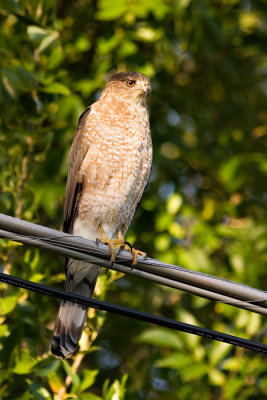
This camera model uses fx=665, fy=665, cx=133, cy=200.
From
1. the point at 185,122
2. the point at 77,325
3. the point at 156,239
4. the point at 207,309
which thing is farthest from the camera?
the point at 185,122

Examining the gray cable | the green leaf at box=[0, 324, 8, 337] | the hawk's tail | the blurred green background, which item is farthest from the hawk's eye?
the gray cable

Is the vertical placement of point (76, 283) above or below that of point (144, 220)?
below

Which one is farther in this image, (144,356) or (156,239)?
(144,356)

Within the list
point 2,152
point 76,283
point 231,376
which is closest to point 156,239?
point 76,283

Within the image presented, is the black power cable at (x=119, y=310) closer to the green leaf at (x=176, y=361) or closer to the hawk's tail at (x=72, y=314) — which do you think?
the hawk's tail at (x=72, y=314)

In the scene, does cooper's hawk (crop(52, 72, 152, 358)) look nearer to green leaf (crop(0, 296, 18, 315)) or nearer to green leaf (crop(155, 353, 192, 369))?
green leaf (crop(0, 296, 18, 315))

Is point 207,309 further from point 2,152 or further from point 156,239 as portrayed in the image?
point 2,152

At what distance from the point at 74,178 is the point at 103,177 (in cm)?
21

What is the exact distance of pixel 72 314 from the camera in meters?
4.12

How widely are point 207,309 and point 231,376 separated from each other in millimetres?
941

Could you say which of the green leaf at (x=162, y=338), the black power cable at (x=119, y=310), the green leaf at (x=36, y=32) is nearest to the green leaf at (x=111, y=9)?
the green leaf at (x=36, y=32)

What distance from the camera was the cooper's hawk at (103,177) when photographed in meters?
4.15

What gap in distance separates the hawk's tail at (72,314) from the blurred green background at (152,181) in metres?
0.09

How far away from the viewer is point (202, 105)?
629 centimetres
